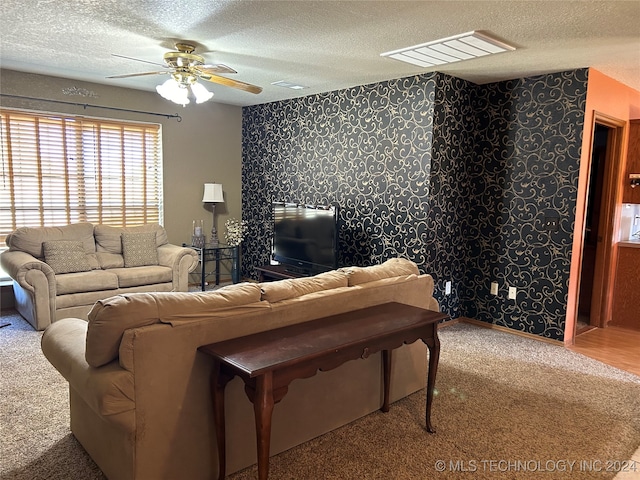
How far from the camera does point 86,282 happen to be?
4613 millimetres

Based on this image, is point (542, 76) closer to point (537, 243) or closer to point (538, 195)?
point (538, 195)

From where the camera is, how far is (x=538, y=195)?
4434 millimetres

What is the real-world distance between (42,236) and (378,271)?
369cm

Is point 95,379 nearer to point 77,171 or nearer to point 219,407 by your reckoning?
point 219,407

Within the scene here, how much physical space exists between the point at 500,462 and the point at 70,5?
3.60 m

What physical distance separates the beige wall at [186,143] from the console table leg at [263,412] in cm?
422

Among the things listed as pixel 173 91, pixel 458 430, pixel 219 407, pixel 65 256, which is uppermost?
pixel 173 91

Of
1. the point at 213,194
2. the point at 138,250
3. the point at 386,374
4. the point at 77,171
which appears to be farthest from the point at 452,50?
the point at 77,171

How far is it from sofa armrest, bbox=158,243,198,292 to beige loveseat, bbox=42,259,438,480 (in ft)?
8.90

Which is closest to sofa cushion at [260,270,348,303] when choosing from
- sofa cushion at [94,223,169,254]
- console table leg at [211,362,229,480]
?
console table leg at [211,362,229,480]

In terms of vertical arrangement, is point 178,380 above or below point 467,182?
below

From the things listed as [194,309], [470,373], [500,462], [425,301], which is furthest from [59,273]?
[500,462]

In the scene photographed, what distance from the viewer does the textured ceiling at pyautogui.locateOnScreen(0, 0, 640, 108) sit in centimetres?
278

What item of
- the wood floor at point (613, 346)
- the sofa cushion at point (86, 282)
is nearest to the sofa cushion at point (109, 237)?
the sofa cushion at point (86, 282)
